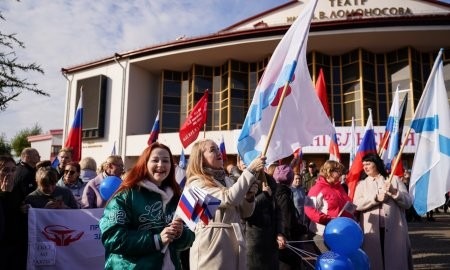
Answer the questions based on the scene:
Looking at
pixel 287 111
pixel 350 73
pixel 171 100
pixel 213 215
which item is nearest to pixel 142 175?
pixel 213 215

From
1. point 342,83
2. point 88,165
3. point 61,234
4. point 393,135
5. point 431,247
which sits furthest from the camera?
point 342,83

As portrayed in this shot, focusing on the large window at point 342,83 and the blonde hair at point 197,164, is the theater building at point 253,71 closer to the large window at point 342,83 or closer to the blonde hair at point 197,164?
the large window at point 342,83

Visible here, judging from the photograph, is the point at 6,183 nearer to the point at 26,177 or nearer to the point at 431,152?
the point at 26,177

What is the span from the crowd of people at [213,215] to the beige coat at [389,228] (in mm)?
12

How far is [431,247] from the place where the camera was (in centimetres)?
877

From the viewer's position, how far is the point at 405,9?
2345cm

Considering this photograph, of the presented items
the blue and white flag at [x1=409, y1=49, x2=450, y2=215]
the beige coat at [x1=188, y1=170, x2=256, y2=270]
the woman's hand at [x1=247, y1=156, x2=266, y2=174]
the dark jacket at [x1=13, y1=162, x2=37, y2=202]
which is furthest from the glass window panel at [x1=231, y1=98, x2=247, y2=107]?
the woman's hand at [x1=247, y1=156, x2=266, y2=174]

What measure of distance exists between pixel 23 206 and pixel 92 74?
83.1 ft

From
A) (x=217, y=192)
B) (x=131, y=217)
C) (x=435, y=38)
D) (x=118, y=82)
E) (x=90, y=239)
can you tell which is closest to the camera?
(x=131, y=217)

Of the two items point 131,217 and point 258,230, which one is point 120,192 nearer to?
point 131,217

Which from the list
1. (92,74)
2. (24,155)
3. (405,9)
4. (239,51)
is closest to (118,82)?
(92,74)

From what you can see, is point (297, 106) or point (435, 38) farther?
point (435, 38)

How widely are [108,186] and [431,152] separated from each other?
4.22 metres

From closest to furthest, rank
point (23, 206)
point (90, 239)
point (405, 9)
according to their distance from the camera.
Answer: point (23, 206) → point (90, 239) → point (405, 9)
